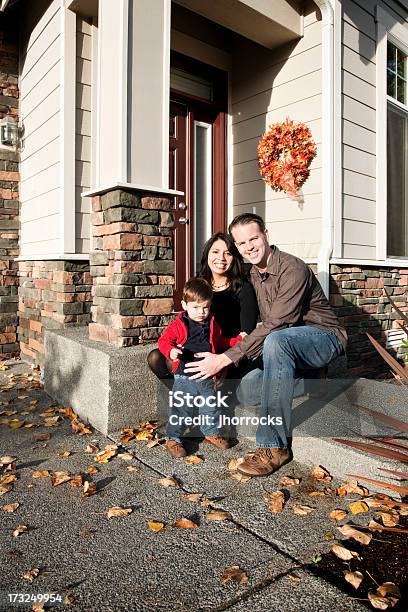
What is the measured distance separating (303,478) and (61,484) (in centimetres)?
121

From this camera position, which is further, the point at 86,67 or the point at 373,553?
the point at 86,67

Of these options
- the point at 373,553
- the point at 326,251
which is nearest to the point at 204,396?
the point at 373,553

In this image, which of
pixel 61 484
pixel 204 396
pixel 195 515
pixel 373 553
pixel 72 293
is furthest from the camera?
pixel 72 293

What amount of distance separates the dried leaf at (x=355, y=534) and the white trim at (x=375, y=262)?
2899 mm

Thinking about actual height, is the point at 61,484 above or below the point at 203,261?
below

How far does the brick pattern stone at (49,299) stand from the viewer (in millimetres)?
4145

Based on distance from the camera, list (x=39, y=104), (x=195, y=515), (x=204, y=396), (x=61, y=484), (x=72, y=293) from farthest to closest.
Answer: (x=39, y=104) < (x=72, y=293) < (x=204, y=396) < (x=61, y=484) < (x=195, y=515)

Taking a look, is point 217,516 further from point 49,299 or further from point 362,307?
point 362,307

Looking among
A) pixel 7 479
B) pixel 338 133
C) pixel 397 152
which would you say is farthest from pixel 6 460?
pixel 397 152

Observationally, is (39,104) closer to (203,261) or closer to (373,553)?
(203,261)

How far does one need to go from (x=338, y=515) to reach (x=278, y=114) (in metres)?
3.95

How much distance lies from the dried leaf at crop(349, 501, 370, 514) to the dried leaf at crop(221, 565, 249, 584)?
0.65m

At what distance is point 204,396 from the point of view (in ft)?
9.11

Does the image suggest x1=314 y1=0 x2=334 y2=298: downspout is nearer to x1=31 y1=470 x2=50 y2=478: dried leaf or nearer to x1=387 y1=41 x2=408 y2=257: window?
x1=387 y1=41 x2=408 y2=257: window
